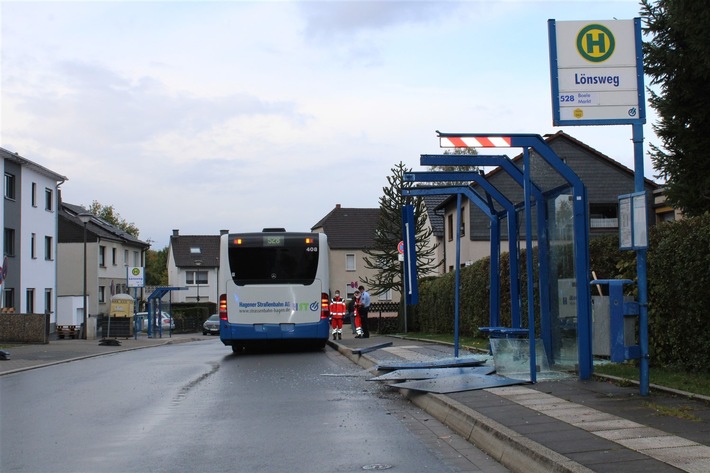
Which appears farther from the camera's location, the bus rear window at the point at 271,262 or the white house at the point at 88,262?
the white house at the point at 88,262

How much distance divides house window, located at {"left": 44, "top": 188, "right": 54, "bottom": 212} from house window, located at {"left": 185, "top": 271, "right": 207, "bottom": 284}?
40.7 metres

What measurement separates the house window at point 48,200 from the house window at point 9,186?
181 inches

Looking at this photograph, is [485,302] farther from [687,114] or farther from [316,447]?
[316,447]

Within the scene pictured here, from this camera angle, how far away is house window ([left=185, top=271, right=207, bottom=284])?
90.9 meters

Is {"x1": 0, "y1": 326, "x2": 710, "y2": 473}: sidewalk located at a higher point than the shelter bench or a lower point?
higher

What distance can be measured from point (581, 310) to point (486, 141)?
2.44m

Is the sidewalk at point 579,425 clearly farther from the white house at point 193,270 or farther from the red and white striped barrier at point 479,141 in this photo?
the white house at point 193,270

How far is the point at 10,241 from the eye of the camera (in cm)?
4469

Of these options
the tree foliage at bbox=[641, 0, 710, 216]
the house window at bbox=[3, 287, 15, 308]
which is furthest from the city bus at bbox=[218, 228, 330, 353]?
the house window at bbox=[3, 287, 15, 308]

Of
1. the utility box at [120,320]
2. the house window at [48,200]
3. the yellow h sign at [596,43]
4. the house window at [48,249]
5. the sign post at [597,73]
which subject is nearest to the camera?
the sign post at [597,73]

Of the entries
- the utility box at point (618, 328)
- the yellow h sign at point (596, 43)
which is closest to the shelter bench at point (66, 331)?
the utility box at point (618, 328)

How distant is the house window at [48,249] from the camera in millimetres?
49281

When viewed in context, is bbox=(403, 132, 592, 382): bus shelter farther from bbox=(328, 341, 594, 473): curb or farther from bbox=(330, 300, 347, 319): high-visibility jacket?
bbox=(330, 300, 347, 319): high-visibility jacket

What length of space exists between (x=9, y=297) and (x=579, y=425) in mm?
42487
